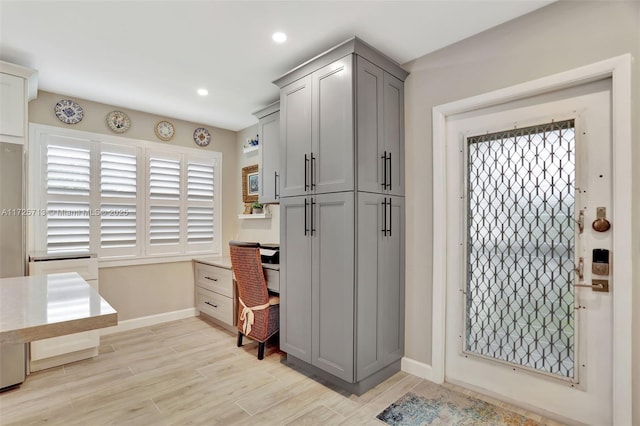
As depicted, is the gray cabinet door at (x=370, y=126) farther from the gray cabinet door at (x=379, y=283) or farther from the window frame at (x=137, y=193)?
the window frame at (x=137, y=193)

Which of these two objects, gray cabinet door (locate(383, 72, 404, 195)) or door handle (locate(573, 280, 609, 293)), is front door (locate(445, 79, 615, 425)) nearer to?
door handle (locate(573, 280, 609, 293))

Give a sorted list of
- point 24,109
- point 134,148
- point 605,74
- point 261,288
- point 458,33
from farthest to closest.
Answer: point 134,148
point 261,288
point 24,109
point 458,33
point 605,74

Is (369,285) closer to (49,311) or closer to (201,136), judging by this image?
(49,311)

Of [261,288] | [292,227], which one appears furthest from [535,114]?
[261,288]

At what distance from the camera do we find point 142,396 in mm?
2441

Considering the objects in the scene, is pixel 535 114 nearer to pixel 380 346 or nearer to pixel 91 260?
pixel 380 346

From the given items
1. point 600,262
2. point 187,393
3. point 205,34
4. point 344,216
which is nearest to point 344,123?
point 344,216

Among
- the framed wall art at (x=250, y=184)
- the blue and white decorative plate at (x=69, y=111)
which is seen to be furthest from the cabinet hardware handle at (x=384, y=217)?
the blue and white decorative plate at (x=69, y=111)

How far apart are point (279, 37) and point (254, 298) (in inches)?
86.6

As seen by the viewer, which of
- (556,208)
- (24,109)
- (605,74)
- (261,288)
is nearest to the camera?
(605,74)

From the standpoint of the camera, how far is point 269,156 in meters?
3.67

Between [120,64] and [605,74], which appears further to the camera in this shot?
[120,64]

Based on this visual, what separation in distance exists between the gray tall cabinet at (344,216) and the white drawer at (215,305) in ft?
3.23

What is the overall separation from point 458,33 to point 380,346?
2.36m
